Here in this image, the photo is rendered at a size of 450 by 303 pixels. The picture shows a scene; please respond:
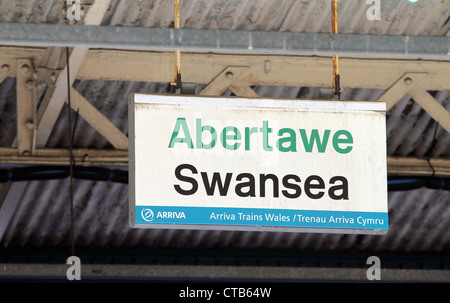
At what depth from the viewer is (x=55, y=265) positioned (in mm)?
13430

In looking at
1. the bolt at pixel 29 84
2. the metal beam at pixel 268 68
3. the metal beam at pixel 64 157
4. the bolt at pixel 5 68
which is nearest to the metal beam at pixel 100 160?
the metal beam at pixel 64 157

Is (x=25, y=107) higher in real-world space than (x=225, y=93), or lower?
lower

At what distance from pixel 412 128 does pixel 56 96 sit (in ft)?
13.0

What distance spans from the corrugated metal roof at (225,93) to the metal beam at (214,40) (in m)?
2.95

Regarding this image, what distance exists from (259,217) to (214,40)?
1.38 m

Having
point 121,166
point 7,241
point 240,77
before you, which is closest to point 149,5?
point 240,77

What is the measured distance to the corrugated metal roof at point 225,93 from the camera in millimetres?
10750

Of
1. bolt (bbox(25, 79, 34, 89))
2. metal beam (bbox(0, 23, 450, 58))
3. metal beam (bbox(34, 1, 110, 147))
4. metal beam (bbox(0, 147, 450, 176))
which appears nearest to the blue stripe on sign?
metal beam (bbox(0, 23, 450, 58))

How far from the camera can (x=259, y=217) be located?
8.23 m

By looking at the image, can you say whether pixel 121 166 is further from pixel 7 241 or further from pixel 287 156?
pixel 287 156

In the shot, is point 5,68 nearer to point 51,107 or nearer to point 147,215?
point 51,107

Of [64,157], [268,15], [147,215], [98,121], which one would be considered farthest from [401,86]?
[147,215]

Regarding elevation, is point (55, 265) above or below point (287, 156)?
above

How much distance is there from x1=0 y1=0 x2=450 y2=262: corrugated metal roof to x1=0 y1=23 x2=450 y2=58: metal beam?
295 centimetres
